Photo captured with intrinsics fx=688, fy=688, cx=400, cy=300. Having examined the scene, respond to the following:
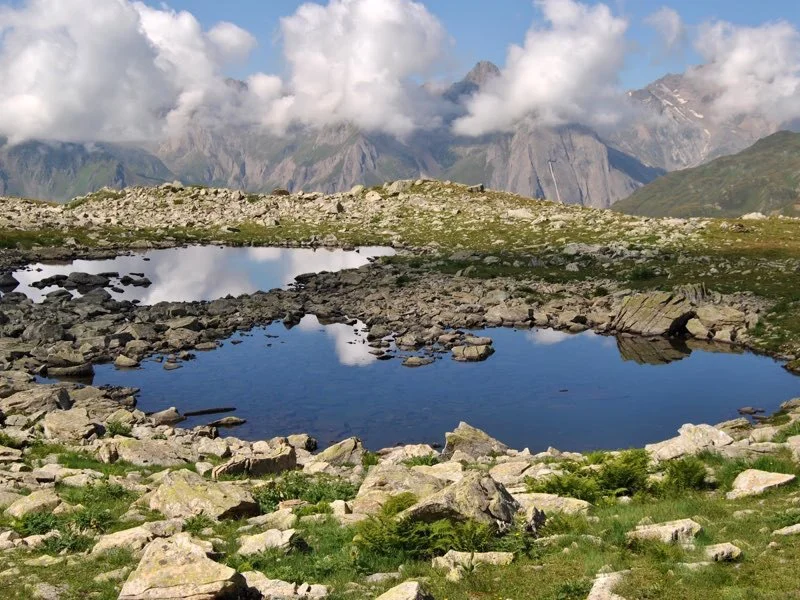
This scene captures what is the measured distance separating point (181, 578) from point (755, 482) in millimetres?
12830

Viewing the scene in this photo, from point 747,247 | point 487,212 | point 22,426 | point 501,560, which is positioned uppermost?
point 487,212

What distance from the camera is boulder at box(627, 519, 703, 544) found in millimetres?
12680

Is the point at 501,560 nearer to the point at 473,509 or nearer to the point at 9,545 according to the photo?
the point at 473,509

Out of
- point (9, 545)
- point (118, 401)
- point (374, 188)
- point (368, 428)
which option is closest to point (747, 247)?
point (368, 428)

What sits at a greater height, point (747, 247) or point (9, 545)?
point (747, 247)

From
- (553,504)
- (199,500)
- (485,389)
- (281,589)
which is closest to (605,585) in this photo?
(553,504)

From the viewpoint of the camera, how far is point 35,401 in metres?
29.8

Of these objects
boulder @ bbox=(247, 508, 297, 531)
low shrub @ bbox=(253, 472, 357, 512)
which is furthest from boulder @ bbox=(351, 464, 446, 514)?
boulder @ bbox=(247, 508, 297, 531)

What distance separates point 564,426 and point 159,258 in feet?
221

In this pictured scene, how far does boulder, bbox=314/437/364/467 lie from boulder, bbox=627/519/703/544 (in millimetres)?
12833

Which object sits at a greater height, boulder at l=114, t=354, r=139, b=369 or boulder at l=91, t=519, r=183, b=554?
boulder at l=114, t=354, r=139, b=369

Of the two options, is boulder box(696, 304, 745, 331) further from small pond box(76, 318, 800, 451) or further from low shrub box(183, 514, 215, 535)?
low shrub box(183, 514, 215, 535)

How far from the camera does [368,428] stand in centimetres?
3136

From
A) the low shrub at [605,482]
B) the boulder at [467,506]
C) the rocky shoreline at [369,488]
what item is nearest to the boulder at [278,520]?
the rocky shoreline at [369,488]
